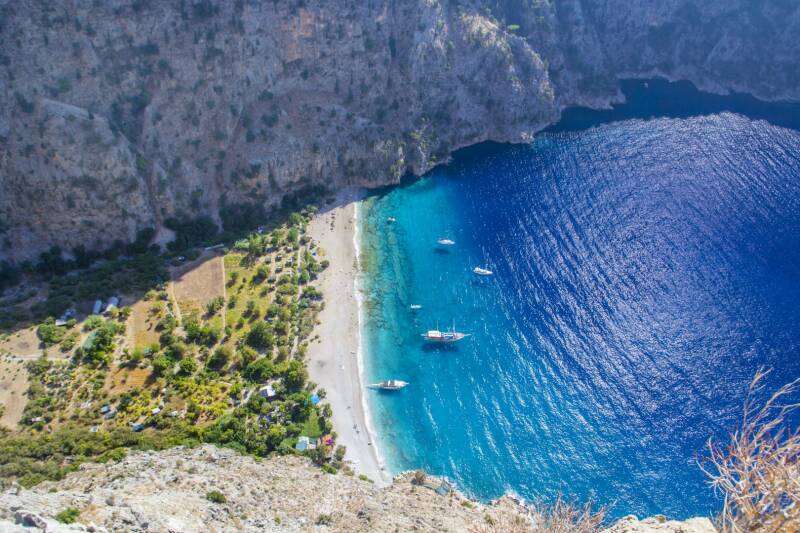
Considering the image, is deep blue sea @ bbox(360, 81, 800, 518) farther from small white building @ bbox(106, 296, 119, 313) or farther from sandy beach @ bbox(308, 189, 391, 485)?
small white building @ bbox(106, 296, 119, 313)

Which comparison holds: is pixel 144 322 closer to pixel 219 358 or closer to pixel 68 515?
pixel 219 358

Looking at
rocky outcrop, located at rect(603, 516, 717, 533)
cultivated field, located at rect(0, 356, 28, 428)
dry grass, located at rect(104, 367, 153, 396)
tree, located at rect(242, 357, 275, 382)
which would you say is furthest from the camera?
tree, located at rect(242, 357, 275, 382)

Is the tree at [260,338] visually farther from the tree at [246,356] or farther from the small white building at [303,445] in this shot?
the small white building at [303,445]

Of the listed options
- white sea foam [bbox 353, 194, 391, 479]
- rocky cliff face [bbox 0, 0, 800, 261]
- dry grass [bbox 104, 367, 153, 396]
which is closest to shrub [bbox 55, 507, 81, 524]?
dry grass [bbox 104, 367, 153, 396]

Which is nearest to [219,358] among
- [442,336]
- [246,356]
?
[246,356]

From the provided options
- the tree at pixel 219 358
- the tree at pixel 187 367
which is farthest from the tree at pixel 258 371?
the tree at pixel 187 367

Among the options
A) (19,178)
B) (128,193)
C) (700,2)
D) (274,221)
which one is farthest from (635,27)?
(19,178)
